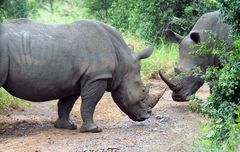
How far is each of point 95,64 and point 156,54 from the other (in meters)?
5.87

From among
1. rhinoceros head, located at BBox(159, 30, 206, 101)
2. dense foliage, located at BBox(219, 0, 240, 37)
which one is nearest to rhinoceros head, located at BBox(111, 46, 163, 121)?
rhinoceros head, located at BBox(159, 30, 206, 101)

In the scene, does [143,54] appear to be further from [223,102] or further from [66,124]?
[223,102]

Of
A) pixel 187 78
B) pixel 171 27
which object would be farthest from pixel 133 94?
pixel 171 27

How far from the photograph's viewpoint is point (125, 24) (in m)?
18.2

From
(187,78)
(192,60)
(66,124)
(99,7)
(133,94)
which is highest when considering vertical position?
(192,60)

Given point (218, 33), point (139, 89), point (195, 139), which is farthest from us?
point (218, 33)

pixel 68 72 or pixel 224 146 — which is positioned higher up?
pixel 224 146

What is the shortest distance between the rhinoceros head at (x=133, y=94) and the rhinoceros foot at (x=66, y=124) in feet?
2.42

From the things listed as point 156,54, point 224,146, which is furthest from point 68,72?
point 156,54

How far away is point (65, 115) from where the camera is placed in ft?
29.1

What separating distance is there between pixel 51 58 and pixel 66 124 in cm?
117

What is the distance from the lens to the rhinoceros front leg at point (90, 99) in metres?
8.41

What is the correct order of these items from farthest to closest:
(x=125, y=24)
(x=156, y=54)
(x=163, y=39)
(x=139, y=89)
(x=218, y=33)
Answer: (x=125, y=24)
(x=163, y=39)
(x=156, y=54)
(x=218, y=33)
(x=139, y=89)

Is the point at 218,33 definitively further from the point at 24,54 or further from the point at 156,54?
the point at 156,54
